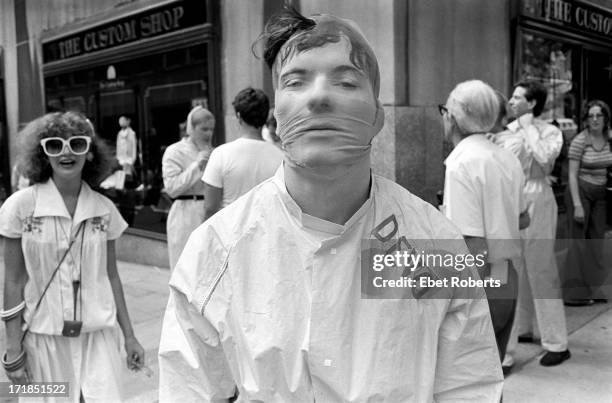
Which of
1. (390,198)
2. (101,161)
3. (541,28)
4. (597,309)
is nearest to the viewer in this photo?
(390,198)

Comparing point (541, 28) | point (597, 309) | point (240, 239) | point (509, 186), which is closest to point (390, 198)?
point (240, 239)

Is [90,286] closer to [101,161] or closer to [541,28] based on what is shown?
[101,161]

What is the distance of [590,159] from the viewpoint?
6051 mm

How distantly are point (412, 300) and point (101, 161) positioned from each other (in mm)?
2159

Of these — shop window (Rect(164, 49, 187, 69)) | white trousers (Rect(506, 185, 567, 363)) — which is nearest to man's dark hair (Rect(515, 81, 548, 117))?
white trousers (Rect(506, 185, 567, 363))

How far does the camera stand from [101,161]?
326 cm

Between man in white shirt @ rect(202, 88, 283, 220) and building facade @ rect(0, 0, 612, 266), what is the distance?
1.70 meters

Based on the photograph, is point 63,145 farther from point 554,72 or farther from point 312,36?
point 554,72

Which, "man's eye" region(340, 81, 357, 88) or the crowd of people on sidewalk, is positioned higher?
"man's eye" region(340, 81, 357, 88)

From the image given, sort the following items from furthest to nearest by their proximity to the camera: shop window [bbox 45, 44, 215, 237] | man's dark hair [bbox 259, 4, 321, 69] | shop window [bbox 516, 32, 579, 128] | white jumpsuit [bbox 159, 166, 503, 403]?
shop window [bbox 45, 44, 215, 237], shop window [bbox 516, 32, 579, 128], man's dark hair [bbox 259, 4, 321, 69], white jumpsuit [bbox 159, 166, 503, 403]

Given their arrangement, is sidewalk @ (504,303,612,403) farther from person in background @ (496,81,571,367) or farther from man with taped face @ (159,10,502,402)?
man with taped face @ (159,10,502,402)

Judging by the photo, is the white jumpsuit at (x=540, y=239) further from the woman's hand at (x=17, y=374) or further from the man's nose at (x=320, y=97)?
the man's nose at (x=320, y=97)

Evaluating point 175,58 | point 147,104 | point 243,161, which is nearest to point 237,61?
point 175,58

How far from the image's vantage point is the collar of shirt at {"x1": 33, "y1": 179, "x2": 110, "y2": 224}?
2.93 metres
